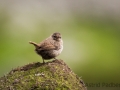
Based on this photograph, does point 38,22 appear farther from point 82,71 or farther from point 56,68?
point 56,68

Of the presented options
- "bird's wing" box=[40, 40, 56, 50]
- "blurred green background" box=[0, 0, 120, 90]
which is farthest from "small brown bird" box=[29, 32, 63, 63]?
"blurred green background" box=[0, 0, 120, 90]

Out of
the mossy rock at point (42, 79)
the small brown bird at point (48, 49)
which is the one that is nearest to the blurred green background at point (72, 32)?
the small brown bird at point (48, 49)

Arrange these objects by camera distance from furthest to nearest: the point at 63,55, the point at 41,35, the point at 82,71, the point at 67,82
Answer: the point at 41,35, the point at 63,55, the point at 82,71, the point at 67,82

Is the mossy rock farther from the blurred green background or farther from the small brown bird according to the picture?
the blurred green background

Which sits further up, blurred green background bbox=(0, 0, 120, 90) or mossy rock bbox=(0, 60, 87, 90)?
blurred green background bbox=(0, 0, 120, 90)

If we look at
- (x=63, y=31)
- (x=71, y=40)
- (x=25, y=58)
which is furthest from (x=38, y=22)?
(x=25, y=58)
